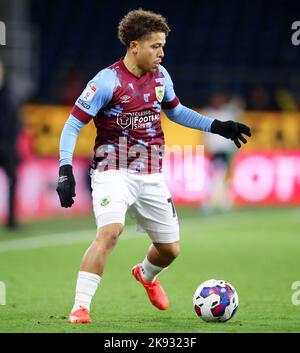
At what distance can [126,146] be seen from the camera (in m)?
7.49

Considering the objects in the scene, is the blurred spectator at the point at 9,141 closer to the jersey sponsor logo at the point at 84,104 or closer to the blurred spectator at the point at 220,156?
the blurred spectator at the point at 220,156

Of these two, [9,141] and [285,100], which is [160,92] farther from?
[285,100]

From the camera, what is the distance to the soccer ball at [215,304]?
7.26 metres

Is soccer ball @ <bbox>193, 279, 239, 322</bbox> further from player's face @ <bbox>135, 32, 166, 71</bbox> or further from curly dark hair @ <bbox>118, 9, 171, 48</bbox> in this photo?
curly dark hair @ <bbox>118, 9, 171, 48</bbox>

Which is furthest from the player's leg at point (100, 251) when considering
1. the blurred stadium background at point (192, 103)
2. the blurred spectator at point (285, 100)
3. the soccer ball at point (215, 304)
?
the blurred spectator at point (285, 100)

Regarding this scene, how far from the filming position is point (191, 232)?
598 inches

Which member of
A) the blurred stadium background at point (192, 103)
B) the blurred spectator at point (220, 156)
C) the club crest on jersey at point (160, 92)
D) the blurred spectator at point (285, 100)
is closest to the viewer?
the club crest on jersey at point (160, 92)

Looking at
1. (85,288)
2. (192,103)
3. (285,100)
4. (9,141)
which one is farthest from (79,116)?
(285,100)

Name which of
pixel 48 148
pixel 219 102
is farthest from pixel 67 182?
pixel 219 102

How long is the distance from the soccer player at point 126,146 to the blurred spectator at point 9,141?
715 centimetres

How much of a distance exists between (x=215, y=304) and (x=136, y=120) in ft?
4.55

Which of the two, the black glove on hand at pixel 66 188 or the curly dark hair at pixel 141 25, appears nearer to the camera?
the black glove on hand at pixel 66 188
